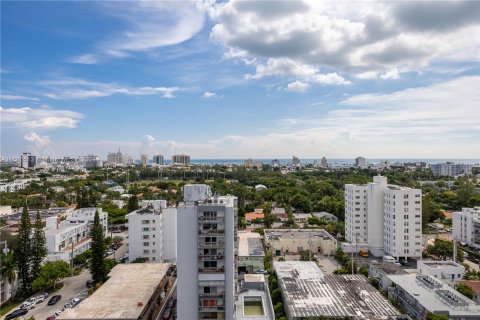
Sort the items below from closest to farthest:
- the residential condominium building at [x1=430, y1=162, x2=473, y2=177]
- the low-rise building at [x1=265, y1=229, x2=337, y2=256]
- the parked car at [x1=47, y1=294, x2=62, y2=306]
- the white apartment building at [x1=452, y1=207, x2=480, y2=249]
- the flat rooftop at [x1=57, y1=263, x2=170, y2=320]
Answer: the flat rooftop at [x1=57, y1=263, x2=170, y2=320], the parked car at [x1=47, y1=294, x2=62, y2=306], the low-rise building at [x1=265, y1=229, x2=337, y2=256], the white apartment building at [x1=452, y1=207, x2=480, y2=249], the residential condominium building at [x1=430, y1=162, x2=473, y2=177]

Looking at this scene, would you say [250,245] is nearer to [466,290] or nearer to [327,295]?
[327,295]

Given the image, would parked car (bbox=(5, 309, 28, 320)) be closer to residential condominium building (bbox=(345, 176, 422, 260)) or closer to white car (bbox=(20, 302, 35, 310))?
white car (bbox=(20, 302, 35, 310))

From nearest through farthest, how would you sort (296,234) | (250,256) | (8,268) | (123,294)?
(123,294), (8,268), (250,256), (296,234)

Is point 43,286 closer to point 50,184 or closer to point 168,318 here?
point 168,318

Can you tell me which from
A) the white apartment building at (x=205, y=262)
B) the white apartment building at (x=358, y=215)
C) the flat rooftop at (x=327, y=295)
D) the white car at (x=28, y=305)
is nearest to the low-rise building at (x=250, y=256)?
the flat rooftop at (x=327, y=295)

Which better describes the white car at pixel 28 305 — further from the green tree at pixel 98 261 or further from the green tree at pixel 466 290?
the green tree at pixel 466 290

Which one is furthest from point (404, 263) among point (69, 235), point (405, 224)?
point (69, 235)

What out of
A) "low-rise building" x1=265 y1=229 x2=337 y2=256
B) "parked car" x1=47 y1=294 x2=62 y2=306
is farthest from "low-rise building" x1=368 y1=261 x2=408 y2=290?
"parked car" x1=47 y1=294 x2=62 y2=306
